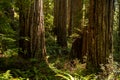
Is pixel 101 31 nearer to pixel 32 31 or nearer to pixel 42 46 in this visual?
pixel 42 46

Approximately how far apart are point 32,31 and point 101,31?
7.59 feet

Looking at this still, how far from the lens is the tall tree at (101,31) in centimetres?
822

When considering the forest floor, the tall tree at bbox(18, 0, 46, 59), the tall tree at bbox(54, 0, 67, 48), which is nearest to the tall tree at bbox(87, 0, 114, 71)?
the forest floor

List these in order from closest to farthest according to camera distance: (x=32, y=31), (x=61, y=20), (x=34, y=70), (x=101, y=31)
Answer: (x=34, y=70) → (x=101, y=31) → (x=32, y=31) → (x=61, y=20)

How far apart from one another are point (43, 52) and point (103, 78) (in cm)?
257

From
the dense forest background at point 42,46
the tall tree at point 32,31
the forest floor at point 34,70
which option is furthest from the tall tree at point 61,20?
the tall tree at point 32,31

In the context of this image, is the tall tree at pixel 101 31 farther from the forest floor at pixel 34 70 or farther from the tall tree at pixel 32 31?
the tall tree at pixel 32 31

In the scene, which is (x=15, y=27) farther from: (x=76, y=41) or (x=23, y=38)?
(x=23, y=38)

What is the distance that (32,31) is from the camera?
9.09m

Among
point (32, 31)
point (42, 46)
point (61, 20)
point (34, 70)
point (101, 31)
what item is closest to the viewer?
point (34, 70)

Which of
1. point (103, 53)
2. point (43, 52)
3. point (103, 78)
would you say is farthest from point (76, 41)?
point (103, 78)

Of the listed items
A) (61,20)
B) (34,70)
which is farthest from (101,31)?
(61,20)

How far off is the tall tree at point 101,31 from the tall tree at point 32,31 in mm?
1787

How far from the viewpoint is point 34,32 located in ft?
29.9
